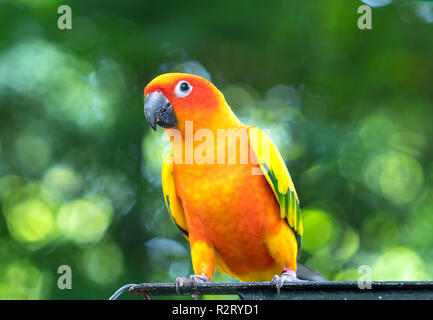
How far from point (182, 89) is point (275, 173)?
0.88 metres

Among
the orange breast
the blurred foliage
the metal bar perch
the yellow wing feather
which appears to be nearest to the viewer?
the metal bar perch

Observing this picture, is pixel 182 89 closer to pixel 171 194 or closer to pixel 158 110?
pixel 158 110

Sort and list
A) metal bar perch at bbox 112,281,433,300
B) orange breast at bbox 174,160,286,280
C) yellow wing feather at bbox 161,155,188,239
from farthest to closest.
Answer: yellow wing feather at bbox 161,155,188,239, orange breast at bbox 174,160,286,280, metal bar perch at bbox 112,281,433,300

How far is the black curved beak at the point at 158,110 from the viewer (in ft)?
11.0

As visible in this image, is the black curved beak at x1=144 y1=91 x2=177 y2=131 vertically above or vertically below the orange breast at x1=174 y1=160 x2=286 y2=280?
above

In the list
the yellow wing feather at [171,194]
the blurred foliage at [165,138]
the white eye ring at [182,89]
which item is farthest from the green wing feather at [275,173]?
the blurred foliage at [165,138]

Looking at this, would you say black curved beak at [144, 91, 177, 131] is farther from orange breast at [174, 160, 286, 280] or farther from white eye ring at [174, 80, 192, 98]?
orange breast at [174, 160, 286, 280]

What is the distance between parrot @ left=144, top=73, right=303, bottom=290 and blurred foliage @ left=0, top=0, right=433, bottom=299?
2.32 m

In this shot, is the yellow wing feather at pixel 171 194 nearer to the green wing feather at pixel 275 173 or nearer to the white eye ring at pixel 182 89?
the white eye ring at pixel 182 89

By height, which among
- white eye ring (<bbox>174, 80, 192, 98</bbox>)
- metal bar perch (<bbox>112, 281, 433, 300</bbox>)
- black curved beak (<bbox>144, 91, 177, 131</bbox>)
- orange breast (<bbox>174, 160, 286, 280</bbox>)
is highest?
white eye ring (<bbox>174, 80, 192, 98</bbox>)

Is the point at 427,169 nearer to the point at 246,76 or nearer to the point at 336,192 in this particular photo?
the point at 336,192

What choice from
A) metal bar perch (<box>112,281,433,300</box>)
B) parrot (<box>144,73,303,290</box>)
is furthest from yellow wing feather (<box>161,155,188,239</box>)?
metal bar perch (<box>112,281,433,300</box>)

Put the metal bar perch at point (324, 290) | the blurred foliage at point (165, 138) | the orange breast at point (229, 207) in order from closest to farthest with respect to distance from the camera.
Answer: the metal bar perch at point (324, 290), the orange breast at point (229, 207), the blurred foliage at point (165, 138)

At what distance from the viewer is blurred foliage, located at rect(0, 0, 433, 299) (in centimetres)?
573
